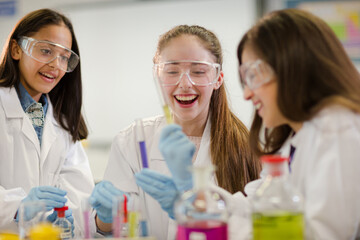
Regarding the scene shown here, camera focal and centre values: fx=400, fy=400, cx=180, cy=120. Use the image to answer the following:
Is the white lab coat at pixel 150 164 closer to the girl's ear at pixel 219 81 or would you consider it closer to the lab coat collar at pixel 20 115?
the girl's ear at pixel 219 81

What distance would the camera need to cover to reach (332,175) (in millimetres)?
1062

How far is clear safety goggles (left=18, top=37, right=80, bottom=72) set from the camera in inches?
79.0

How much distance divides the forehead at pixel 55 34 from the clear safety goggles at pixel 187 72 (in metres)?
0.61

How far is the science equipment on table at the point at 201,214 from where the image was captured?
943 millimetres

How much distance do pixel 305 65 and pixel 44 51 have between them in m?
1.37

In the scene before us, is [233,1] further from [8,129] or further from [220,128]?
[8,129]

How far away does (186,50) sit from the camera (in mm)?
1845

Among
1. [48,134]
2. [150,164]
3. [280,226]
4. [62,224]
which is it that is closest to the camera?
[280,226]

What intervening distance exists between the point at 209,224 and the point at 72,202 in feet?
4.21

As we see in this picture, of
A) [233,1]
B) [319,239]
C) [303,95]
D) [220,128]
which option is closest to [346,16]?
[233,1]

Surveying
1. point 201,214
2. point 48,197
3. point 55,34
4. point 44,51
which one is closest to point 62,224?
point 48,197

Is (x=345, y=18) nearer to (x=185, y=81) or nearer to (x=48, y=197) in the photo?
(x=185, y=81)

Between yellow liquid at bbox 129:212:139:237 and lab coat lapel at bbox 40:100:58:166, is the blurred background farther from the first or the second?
yellow liquid at bbox 129:212:139:237

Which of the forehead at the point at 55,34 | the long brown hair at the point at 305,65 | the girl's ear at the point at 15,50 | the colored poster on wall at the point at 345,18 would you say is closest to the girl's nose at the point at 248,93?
the long brown hair at the point at 305,65
